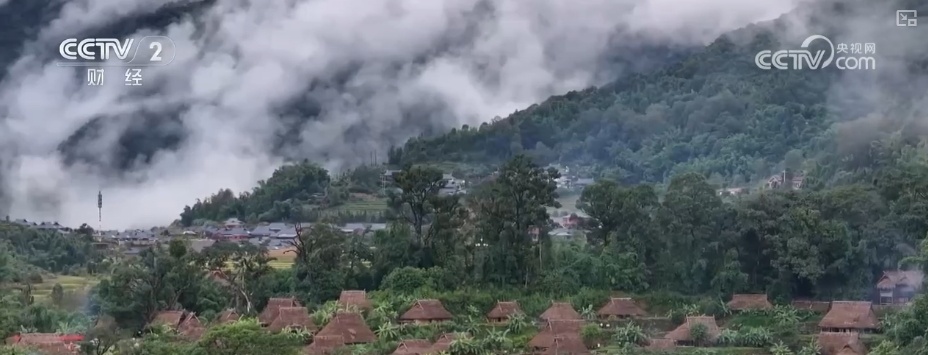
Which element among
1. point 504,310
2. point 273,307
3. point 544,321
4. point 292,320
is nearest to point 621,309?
point 544,321

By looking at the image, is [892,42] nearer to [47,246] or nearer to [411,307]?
[411,307]

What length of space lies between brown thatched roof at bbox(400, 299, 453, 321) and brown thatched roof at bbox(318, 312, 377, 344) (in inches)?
22.9

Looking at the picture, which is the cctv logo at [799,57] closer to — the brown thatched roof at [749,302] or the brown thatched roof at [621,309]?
the brown thatched roof at [749,302]

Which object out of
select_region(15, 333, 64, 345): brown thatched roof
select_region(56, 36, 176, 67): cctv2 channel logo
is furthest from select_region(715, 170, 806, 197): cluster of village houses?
select_region(15, 333, 64, 345): brown thatched roof

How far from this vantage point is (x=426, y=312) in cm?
1680

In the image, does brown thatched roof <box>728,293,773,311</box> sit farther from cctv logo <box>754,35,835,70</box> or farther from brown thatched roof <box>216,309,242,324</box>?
brown thatched roof <box>216,309,242,324</box>

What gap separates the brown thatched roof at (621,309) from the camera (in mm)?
16859

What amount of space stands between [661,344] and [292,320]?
151 inches

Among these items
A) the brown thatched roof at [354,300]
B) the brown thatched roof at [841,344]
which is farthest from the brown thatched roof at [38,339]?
the brown thatched roof at [841,344]

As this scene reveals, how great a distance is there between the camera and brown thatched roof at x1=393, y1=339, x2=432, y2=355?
50.6 ft

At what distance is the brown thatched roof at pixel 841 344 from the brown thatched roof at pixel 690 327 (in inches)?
42.1

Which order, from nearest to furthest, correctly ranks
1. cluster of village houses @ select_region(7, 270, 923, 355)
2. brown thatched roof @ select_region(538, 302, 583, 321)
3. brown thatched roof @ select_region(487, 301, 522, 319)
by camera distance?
cluster of village houses @ select_region(7, 270, 923, 355), brown thatched roof @ select_region(538, 302, 583, 321), brown thatched roof @ select_region(487, 301, 522, 319)

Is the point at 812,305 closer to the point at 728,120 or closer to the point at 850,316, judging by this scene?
the point at 850,316

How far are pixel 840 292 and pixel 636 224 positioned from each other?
2388 mm
